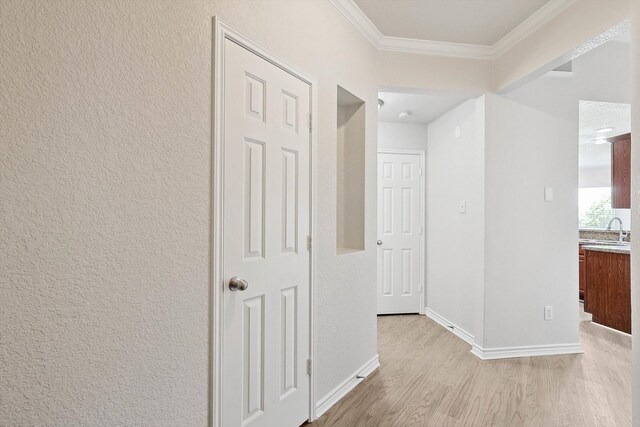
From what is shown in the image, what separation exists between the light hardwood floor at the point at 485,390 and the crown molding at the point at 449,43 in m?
2.55

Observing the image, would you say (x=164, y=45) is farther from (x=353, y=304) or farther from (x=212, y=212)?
(x=353, y=304)

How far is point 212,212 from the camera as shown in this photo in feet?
4.92

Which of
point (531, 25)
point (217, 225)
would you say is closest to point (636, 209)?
point (531, 25)

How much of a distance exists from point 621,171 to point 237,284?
18.9ft

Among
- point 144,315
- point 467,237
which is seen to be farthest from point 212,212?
point 467,237

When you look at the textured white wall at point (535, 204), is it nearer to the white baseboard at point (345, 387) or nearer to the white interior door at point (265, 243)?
the white baseboard at point (345, 387)

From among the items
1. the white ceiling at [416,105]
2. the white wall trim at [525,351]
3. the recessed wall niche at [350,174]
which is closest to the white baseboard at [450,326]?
the white wall trim at [525,351]

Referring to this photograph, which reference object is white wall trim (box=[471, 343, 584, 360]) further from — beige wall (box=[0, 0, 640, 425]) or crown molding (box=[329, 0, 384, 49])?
crown molding (box=[329, 0, 384, 49])

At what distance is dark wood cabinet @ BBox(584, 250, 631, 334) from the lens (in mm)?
3891

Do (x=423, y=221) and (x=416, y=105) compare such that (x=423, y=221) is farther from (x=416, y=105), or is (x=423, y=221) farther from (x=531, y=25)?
(x=531, y=25)

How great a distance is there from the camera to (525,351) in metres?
3.25

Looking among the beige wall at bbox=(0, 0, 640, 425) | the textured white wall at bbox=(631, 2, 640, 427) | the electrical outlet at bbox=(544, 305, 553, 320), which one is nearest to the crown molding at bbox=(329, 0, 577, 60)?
the textured white wall at bbox=(631, 2, 640, 427)

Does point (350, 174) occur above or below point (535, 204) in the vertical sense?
above

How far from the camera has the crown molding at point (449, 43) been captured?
2.48 m
